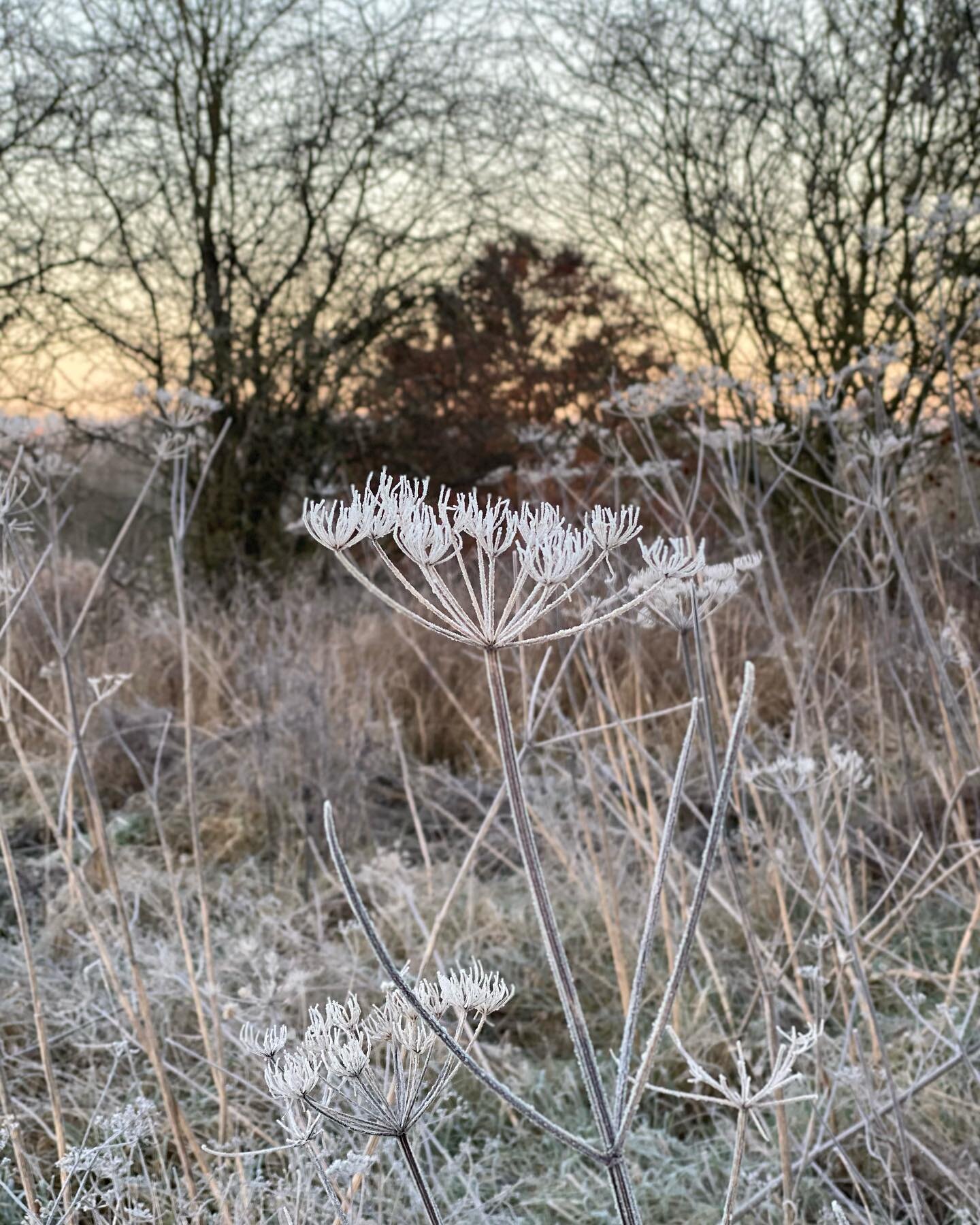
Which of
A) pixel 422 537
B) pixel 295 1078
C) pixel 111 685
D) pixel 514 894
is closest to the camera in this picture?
pixel 422 537

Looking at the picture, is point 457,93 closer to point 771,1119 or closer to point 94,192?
point 94,192

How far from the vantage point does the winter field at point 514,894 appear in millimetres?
676

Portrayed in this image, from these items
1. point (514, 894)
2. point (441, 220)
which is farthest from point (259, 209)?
point (514, 894)

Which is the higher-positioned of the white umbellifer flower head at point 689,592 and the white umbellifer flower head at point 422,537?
the white umbellifer flower head at point 422,537

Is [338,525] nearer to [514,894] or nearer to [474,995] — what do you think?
[474,995]

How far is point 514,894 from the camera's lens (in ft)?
10.0

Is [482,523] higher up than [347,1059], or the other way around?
[482,523]

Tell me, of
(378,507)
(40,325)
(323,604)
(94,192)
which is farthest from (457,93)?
(378,507)

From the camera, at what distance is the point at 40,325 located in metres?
7.48

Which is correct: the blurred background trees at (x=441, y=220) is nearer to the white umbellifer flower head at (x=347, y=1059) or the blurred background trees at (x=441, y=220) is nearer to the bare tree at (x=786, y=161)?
the bare tree at (x=786, y=161)

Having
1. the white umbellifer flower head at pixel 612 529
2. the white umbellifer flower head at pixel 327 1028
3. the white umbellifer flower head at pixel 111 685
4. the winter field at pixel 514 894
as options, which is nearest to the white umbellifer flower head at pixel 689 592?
the winter field at pixel 514 894

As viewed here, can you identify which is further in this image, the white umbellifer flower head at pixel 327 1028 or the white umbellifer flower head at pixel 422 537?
the white umbellifer flower head at pixel 327 1028

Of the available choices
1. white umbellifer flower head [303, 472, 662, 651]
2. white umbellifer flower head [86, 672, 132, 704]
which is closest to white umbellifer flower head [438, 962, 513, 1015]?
white umbellifer flower head [303, 472, 662, 651]

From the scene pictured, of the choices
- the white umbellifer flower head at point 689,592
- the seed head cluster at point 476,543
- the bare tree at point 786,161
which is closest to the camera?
the seed head cluster at point 476,543
